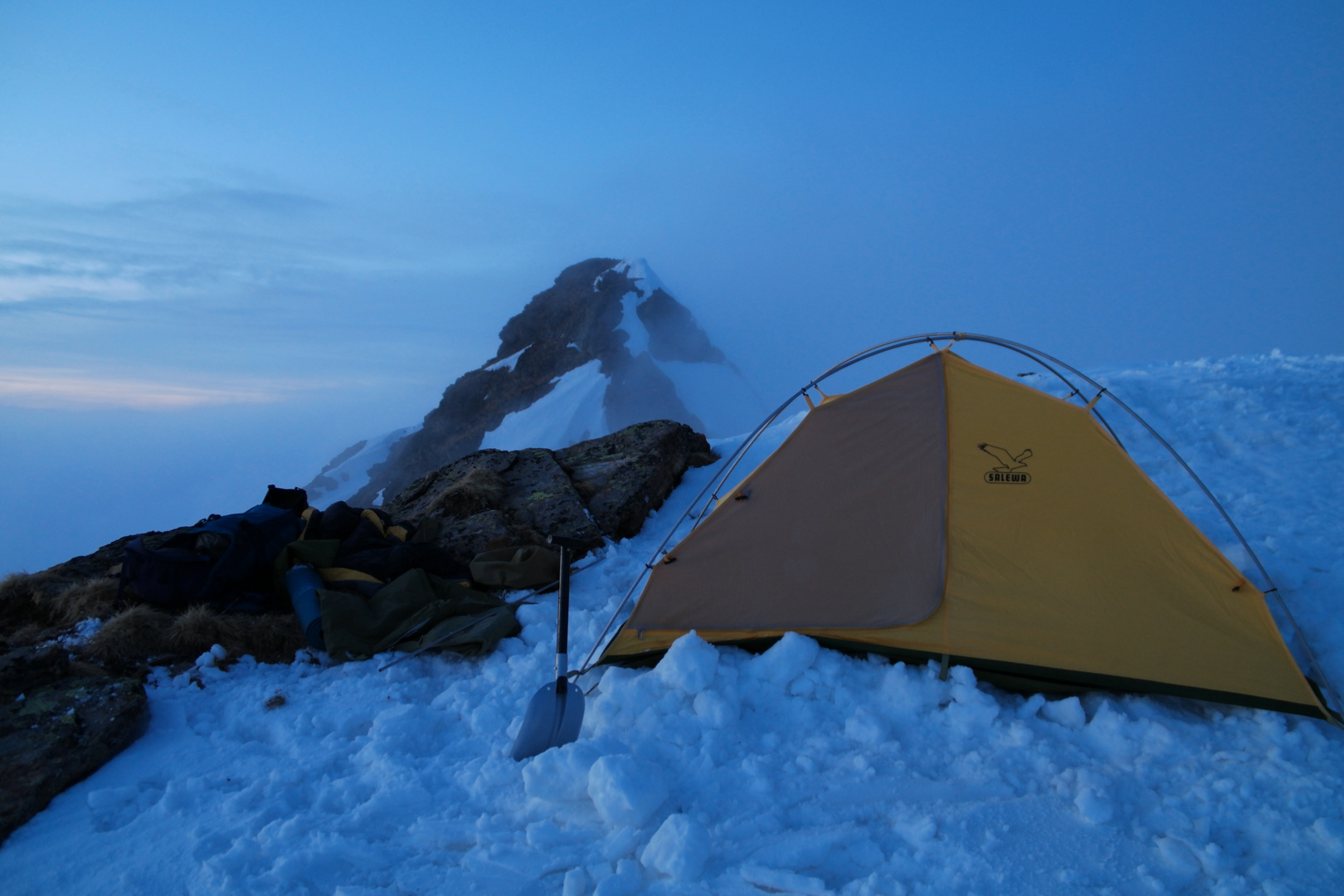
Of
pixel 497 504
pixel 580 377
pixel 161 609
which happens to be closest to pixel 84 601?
pixel 161 609

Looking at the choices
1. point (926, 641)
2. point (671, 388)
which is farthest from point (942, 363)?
point (671, 388)

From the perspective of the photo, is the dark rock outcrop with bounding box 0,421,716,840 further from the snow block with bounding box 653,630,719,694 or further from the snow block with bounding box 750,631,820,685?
the snow block with bounding box 750,631,820,685

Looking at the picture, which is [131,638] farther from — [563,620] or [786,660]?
[786,660]

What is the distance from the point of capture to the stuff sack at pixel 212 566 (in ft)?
18.4

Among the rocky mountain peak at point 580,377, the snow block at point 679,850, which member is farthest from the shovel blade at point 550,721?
the rocky mountain peak at point 580,377

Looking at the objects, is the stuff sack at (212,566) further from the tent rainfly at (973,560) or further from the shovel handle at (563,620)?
the tent rainfly at (973,560)

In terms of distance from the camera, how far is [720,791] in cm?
331

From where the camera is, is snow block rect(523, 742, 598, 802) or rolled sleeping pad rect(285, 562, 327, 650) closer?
snow block rect(523, 742, 598, 802)

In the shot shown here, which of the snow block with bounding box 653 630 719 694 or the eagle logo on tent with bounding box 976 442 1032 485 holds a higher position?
the eagle logo on tent with bounding box 976 442 1032 485

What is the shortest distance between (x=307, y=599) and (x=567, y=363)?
37722 millimetres

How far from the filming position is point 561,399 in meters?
37.2

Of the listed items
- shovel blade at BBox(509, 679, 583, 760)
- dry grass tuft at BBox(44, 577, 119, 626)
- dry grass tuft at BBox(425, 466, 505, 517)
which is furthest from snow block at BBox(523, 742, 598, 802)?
dry grass tuft at BBox(425, 466, 505, 517)

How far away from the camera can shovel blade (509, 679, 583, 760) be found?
3711 mm

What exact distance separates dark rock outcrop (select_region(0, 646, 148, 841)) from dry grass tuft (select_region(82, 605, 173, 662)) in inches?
13.7
